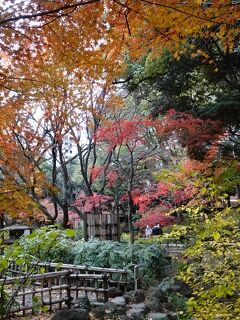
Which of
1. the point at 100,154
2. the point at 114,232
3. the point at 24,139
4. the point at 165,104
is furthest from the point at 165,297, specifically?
the point at 100,154

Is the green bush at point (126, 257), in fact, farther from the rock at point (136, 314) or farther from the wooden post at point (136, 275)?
the rock at point (136, 314)

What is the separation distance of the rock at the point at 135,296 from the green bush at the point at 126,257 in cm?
85

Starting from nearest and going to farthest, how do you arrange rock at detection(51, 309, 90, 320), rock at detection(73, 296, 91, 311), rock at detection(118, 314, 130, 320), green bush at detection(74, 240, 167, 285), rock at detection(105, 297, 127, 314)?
rock at detection(51, 309, 90, 320)
rock at detection(118, 314, 130, 320)
rock at detection(105, 297, 127, 314)
rock at detection(73, 296, 91, 311)
green bush at detection(74, 240, 167, 285)

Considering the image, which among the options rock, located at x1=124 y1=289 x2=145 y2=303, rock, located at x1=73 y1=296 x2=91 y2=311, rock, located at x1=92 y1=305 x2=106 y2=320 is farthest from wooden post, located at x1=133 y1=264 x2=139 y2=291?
rock, located at x1=92 y1=305 x2=106 y2=320

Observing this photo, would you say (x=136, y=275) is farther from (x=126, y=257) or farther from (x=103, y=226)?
(x=103, y=226)

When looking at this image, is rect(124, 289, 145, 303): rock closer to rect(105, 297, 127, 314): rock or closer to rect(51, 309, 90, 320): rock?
rect(105, 297, 127, 314): rock

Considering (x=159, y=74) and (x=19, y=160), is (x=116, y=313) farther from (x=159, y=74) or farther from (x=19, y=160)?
(x=159, y=74)

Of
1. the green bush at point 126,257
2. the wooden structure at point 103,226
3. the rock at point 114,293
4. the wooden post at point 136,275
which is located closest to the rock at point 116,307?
the rock at point 114,293

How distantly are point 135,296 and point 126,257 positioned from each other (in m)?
1.75

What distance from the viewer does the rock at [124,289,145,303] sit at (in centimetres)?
851

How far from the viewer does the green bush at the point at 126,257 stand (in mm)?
9930

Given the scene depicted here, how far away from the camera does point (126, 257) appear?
401 inches

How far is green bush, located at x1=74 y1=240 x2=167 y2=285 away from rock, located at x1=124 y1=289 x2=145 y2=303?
0.85 meters

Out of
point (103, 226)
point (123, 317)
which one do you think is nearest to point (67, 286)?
point (123, 317)
